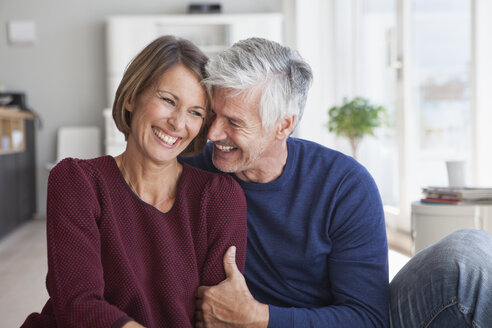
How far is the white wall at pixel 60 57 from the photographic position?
6.98 m

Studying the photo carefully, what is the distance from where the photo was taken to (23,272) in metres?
4.10

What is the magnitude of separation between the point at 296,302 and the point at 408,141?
321 cm

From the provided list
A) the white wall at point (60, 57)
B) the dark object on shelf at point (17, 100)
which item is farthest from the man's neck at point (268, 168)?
the white wall at point (60, 57)

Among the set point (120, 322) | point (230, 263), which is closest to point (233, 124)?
point (230, 263)

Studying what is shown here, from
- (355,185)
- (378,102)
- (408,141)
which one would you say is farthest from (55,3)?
(355,185)

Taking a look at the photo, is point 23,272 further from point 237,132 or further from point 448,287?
point 448,287

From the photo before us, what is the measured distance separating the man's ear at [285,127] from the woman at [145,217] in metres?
0.23

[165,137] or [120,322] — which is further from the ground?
[165,137]

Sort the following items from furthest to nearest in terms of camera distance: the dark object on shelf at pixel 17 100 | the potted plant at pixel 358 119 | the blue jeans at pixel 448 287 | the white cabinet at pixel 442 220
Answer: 1. the dark object on shelf at pixel 17 100
2. the potted plant at pixel 358 119
3. the white cabinet at pixel 442 220
4. the blue jeans at pixel 448 287

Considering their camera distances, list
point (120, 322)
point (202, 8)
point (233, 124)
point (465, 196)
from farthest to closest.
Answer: point (202, 8) → point (465, 196) → point (233, 124) → point (120, 322)

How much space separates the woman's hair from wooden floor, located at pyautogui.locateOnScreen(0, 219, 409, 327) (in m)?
1.94

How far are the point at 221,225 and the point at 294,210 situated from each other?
27 cm

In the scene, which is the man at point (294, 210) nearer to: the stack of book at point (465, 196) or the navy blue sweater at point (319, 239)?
the navy blue sweater at point (319, 239)

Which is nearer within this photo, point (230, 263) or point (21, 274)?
point (230, 263)
